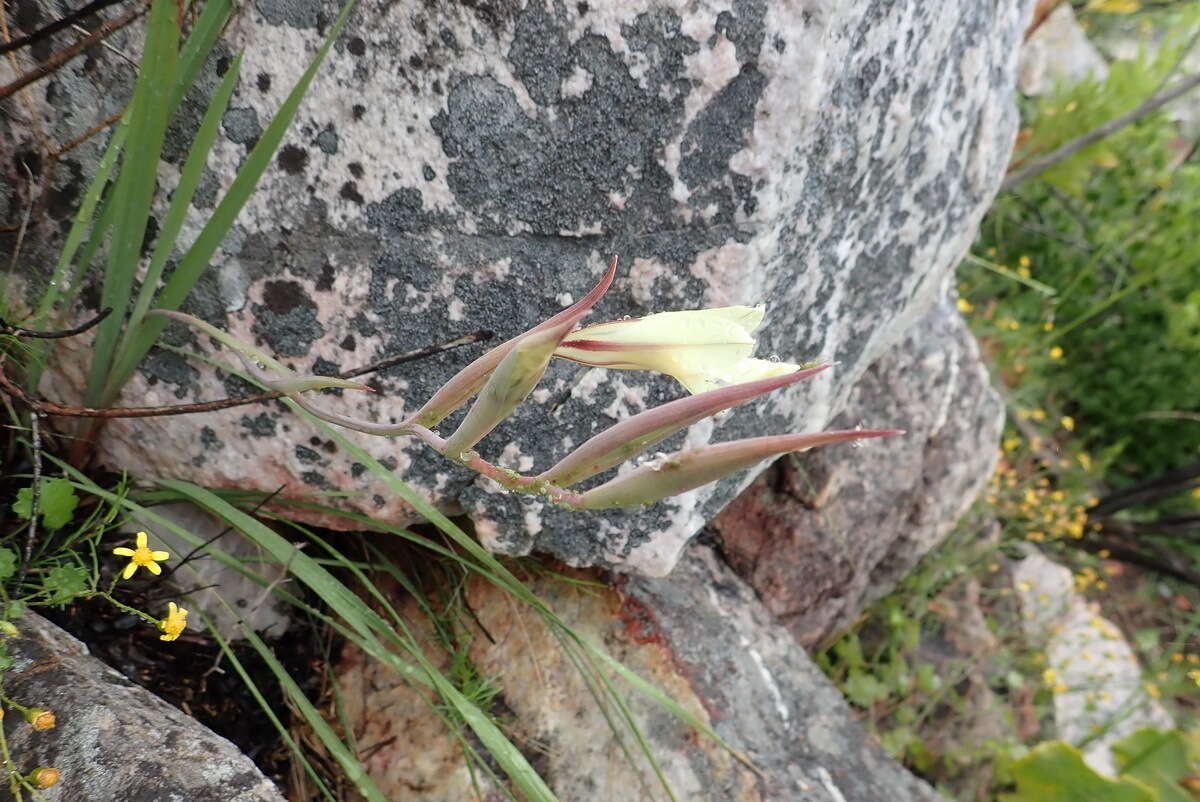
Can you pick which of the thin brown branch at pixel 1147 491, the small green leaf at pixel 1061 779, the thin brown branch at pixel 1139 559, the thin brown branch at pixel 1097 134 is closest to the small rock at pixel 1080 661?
the thin brown branch at pixel 1139 559

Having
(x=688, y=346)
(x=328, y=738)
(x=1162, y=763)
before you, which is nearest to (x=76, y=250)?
(x=328, y=738)

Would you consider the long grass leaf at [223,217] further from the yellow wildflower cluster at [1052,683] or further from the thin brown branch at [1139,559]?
the thin brown branch at [1139,559]

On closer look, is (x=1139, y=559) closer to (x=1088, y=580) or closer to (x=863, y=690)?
(x=1088, y=580)

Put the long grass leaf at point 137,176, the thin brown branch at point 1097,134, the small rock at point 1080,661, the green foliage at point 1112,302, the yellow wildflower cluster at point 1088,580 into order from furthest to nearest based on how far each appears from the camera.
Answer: the green foliage at point 1112,302 → the yellow wildflower cluster at point 1088,580 → the small rock at point 1080,661 → the thin brown branch at point 1097,134 → the long grass leaf at point 137,176

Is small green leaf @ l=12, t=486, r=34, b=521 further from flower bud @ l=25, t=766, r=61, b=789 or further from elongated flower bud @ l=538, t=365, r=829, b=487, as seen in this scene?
elongated flower bud @ l=538, t=365, r=829, b=487

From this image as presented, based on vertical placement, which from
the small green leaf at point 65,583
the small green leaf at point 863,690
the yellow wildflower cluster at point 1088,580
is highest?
the yellow wildflower cluster at point 1088,580

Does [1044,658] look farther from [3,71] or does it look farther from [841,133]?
[3,71]

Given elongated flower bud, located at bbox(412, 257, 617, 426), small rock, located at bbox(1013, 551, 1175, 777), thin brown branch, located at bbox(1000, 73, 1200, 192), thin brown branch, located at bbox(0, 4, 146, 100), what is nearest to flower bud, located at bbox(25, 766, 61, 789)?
elongated flower bud, located at bbox(412, 257, 617, 426)
